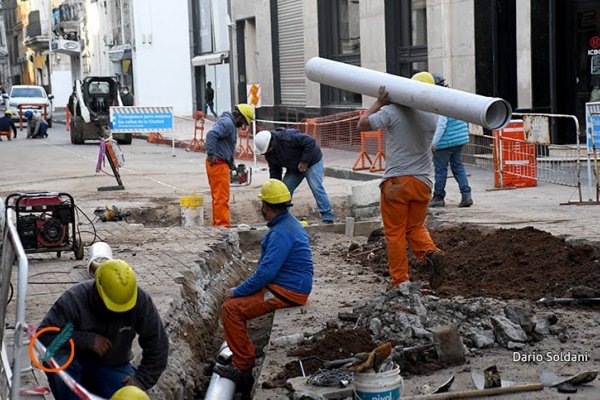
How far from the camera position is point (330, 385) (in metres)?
6.52

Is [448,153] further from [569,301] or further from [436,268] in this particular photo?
[569,301]

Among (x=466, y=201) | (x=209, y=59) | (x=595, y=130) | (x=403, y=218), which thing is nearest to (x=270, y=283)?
(x=403, y=218)

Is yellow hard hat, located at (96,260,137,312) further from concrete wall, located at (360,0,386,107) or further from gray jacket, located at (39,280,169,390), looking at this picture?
concrete wall, located at (360,0,386,107)

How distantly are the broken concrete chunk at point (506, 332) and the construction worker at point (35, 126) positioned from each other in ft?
103

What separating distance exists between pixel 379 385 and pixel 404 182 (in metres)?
3.36

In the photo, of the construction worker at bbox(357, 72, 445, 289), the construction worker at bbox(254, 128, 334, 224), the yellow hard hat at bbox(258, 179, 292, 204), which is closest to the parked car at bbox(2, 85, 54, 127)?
the construction worker at bbox(254, 128, 334, 224)

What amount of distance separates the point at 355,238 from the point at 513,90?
8472 millimetres

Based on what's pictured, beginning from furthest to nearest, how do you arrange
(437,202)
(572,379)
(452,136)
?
(437,202) → (452,136) → (572,379)

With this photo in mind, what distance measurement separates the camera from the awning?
4024 centimetres

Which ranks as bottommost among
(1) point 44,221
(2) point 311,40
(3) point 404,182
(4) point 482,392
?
(4) point 482,392

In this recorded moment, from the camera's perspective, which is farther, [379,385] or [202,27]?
[202,27]

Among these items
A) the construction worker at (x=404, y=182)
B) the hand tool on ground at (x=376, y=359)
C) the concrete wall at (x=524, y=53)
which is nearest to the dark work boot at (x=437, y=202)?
the construction worker at (x=404, y=182)

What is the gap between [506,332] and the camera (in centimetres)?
735

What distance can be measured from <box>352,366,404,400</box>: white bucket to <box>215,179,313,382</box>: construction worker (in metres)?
2.06
